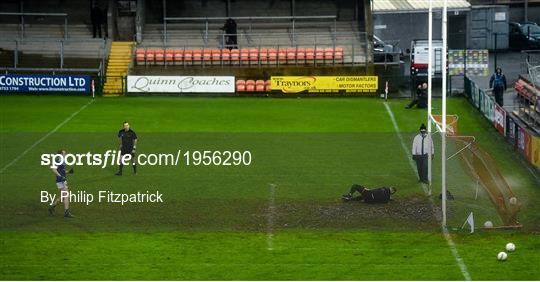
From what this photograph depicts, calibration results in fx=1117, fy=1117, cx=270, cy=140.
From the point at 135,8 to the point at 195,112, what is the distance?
1562cm

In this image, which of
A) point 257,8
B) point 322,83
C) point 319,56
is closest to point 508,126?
point 322,83

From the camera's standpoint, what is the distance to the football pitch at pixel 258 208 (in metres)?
26.9

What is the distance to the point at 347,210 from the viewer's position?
32.9 meters

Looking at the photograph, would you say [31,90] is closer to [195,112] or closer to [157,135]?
[195,112]

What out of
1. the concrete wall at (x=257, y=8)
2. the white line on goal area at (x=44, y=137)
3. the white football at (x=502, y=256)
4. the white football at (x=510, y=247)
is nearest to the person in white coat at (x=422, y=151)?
the white football at (x=510, y=247)

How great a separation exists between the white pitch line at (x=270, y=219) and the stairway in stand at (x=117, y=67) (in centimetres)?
2298

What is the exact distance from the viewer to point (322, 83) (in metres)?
57.3

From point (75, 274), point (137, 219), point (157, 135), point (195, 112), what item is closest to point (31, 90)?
point (195, 112)

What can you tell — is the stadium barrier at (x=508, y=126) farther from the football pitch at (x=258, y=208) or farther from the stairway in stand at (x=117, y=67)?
the stairway in stand at (x=117, y=67)

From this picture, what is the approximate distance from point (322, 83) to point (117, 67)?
11.3m

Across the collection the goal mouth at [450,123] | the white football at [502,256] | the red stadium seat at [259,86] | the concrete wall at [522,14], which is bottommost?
the white football at [502,256]

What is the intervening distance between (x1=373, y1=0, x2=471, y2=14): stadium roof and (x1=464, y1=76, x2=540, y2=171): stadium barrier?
53.5 feet

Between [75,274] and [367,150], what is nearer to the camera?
[75,274]

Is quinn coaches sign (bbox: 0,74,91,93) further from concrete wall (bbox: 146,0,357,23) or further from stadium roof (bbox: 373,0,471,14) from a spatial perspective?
stadium roof (bbox: 373,0,471,14)
